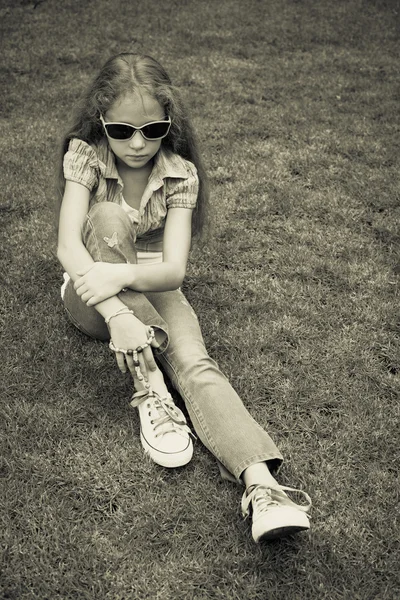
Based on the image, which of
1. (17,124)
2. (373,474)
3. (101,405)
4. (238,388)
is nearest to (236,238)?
(238,388)

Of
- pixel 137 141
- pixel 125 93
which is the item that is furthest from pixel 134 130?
pixel 125 93

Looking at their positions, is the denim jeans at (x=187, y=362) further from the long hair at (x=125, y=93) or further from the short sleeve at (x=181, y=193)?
the long hair at (x=125, y=93)

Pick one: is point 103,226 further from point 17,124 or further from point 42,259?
point 17,124

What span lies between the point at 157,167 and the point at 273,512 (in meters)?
1.71

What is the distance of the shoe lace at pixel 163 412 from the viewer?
8.52 ft

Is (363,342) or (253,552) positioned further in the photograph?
(363,342)

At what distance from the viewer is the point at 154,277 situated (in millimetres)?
2727

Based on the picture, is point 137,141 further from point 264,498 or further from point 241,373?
point 264,498

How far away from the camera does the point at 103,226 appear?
272 cm

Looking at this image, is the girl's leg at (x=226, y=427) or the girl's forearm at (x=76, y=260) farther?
the girl's forearm at (x=76, y=260)

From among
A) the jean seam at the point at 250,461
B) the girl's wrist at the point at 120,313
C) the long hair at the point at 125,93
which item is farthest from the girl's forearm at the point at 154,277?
the jean seam at the point at 250,461

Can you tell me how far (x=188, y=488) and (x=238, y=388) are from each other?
688 millimetres

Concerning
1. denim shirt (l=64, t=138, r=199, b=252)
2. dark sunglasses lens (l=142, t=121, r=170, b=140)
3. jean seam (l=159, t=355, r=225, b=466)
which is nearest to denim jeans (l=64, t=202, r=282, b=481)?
jean seam (l=159, t=355, r=225, b=466)

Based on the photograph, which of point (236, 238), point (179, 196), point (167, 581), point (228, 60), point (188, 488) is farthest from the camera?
point (228, 60)
